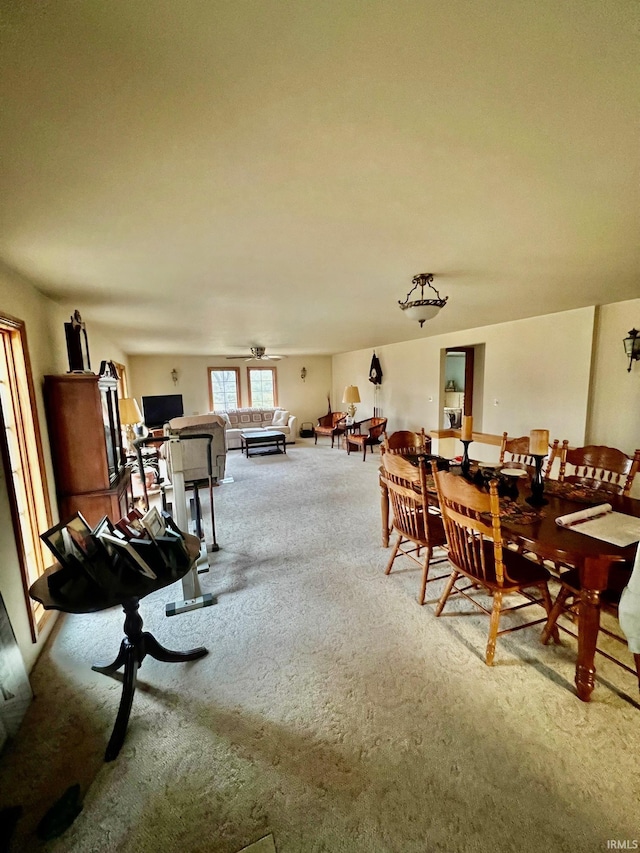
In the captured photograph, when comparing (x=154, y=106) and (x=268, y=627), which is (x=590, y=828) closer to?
(x=268, y=627)

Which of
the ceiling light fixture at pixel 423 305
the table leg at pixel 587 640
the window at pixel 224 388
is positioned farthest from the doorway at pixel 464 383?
the window at pixel 224 388

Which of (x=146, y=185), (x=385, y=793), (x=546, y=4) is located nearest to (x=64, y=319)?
(x=146, y=185)

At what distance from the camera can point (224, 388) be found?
918cm

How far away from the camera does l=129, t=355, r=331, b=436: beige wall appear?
27.8 ft

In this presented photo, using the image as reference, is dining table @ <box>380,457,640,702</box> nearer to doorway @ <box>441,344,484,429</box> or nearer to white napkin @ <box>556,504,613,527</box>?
white napkin @ <box>556,504,613,527</box>

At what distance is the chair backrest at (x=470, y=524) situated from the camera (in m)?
1.68

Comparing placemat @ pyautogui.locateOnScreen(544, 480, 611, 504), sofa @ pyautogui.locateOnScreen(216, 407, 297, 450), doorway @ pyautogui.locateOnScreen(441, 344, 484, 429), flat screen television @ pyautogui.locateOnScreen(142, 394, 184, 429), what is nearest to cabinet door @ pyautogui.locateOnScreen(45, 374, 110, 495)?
placemat @ pyautogui.locateOnScreen(544, 480, 611, 504)

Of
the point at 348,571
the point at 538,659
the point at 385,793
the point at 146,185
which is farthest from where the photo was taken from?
the point at 348,571

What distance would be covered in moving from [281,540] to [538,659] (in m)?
2.16

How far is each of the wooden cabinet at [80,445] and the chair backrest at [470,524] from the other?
244 cm

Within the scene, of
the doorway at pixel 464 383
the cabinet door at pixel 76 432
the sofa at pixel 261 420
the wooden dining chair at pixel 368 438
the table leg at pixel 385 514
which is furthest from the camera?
the sofa at pixel 261 420

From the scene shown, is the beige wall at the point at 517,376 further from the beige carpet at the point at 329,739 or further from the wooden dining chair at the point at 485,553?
the beige carpet at the point at 329,739

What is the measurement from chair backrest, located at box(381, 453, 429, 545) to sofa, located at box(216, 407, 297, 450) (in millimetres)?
5917

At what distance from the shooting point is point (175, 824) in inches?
Result: 46.8
